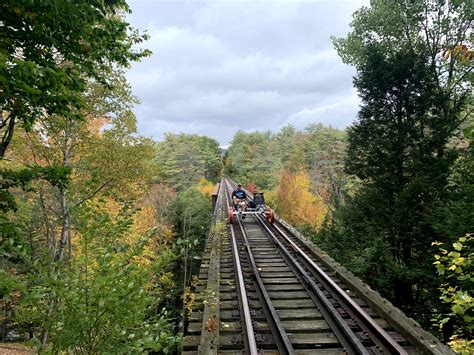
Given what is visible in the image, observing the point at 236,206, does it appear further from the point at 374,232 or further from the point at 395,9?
the point at 395,9

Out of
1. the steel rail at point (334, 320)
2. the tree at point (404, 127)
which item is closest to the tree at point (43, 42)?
the steel rail at point (334, 320)

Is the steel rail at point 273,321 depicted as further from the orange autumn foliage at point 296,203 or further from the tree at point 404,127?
the orange autumn foliage at point 296,203

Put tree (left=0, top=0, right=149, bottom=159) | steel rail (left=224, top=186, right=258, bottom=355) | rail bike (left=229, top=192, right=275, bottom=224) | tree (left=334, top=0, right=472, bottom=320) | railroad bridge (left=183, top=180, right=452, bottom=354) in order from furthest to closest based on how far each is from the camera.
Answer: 1. rail bike (left=229, top=192, right=275, bottom=224)
2. tree (left=334, top=0, right=472, bottom=320)
3. railroad bridge (left=183, top=180, right=452, bottom=354)
4. steel rail (left=224, top=186, right=258, bottom=355)
5. tree (left=0, top=0, right=149, bottom=159)

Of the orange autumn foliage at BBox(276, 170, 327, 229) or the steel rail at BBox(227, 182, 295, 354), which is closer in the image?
the steel rail at BBox(227, 182, 295, 354)

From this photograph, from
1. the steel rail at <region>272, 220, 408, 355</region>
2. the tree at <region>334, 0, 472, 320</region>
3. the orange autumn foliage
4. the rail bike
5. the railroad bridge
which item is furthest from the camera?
the orange autumn foliage

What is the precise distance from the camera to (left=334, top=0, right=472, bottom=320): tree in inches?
447

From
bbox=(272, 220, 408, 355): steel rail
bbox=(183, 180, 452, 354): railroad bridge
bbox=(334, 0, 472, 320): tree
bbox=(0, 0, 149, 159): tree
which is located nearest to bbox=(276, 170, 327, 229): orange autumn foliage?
bbox=(334, 0, 472, 320): tree

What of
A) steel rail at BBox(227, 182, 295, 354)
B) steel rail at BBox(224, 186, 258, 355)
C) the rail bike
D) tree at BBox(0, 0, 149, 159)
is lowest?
steel rail at BBox(227, 182, 295, 354)

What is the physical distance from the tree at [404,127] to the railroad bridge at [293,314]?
4783 mm

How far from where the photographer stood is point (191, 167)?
179ft

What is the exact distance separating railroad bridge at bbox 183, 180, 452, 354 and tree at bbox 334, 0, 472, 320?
478 cm

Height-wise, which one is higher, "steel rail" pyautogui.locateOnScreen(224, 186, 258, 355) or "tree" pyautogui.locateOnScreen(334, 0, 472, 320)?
"tree" pyautogui.locateOnScreen(334, 0, 472, 320)

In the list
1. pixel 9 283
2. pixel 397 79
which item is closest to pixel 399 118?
pixel 397 79

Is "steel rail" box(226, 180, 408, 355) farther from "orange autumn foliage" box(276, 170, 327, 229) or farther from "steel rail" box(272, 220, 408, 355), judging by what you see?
"orange autumn foliage" box(276, 170, 327, 229)
